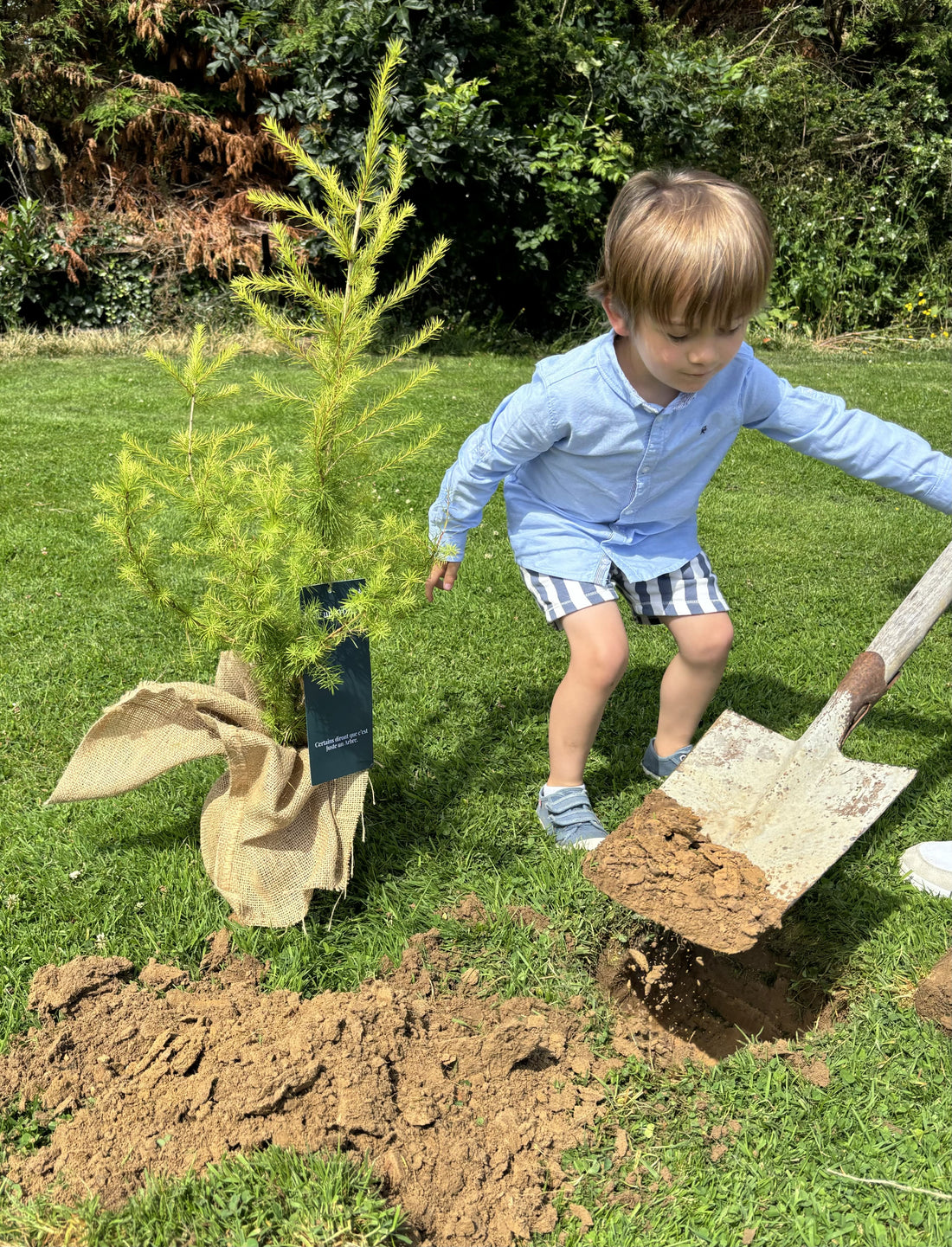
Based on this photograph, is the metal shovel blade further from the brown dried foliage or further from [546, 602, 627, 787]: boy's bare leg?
the brown dried foliage

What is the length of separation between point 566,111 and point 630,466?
807 cm

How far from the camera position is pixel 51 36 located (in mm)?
9141

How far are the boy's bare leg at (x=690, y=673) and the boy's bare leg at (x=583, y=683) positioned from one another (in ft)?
0.72

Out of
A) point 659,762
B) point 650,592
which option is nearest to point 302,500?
point 650,592

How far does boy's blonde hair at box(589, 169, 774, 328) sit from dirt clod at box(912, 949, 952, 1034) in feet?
4.98

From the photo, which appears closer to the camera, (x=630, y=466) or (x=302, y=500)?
(x=302, y=500)

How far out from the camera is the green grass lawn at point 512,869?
5.78 feet

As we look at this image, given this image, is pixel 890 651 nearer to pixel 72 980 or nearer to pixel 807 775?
pixel 807 775

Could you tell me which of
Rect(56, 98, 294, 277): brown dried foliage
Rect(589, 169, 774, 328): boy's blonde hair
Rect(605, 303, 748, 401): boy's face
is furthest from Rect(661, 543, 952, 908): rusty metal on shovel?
Rect(56, 98, 294, 277): brown dried foliage

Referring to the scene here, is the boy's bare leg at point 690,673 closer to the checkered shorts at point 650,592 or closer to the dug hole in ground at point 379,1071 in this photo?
the checkered shorts at point 650,592

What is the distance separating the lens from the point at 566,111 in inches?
367

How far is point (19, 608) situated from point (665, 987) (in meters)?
2.95

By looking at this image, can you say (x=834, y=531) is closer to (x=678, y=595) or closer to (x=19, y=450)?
(x=678, y=595)

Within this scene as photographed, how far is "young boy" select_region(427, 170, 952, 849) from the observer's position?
2303 millimetres
